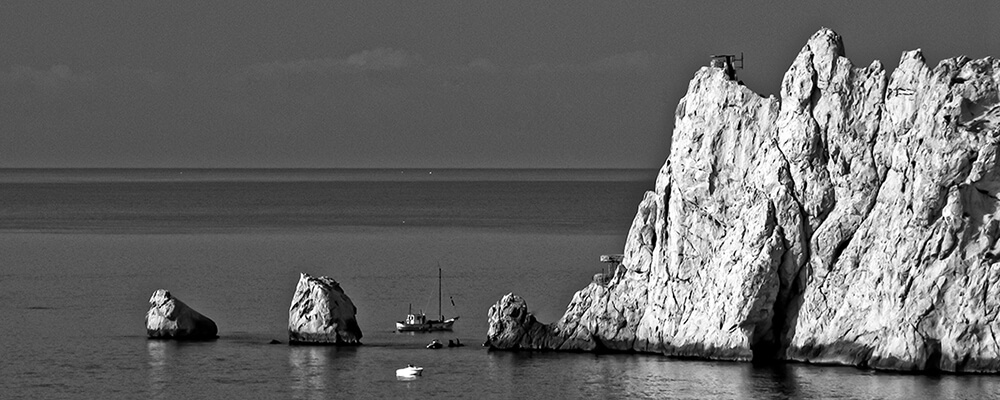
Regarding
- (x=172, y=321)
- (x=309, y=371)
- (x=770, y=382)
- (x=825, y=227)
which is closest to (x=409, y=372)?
(x=309, y=371)

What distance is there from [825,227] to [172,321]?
37653 mm

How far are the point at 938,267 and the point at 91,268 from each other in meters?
83.7

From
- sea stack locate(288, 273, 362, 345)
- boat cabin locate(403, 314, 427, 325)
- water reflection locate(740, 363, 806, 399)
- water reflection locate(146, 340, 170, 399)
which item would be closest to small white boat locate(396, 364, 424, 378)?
sea stack locate(288, 273, 362, 345)

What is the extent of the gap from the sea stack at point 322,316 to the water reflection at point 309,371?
946 millimetres

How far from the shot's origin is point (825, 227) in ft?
227

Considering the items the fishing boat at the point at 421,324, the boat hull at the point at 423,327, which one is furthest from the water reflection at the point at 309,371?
the fishing boat at the point at 421,324

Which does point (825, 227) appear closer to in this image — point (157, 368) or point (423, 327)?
point (423, 327)

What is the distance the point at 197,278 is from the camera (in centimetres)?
12219

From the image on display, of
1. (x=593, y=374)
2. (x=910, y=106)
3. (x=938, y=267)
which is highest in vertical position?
(x=910, y=106)

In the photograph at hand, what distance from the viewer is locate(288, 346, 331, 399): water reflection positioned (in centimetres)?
7069

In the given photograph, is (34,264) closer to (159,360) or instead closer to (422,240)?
(422,240)

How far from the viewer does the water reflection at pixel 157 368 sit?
7175 cm

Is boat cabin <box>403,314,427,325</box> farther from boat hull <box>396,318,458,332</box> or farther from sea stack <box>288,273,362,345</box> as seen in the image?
sea stack <box>288,273,362,345</box>

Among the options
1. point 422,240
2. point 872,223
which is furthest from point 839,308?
point 422,240
